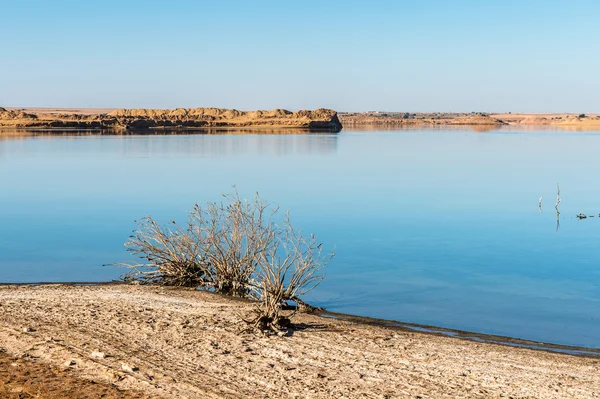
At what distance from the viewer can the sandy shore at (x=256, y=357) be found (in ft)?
18.3

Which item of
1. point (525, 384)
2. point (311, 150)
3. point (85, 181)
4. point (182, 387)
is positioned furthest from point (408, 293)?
point (311, 150)

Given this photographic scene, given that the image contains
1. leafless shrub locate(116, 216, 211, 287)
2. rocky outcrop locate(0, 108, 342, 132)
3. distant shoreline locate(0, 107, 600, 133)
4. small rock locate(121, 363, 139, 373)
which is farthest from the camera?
rocky outcrop locate(0, 108, 342, 132)

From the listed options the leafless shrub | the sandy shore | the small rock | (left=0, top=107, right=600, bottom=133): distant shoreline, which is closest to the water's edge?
the sandy shore

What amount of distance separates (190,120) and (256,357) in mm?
92791

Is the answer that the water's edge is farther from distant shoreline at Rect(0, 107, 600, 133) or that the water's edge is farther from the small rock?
distant shoreline at Rect(0, 107, 600, 133)

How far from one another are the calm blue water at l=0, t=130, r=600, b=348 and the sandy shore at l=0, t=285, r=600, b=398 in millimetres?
1836

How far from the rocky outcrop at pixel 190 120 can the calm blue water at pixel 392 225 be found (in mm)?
49523

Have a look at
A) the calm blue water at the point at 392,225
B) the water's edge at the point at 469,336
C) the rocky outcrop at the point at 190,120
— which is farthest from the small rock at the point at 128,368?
the rocky outcrop at the point at 190,120

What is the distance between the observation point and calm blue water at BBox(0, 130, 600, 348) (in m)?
9.80

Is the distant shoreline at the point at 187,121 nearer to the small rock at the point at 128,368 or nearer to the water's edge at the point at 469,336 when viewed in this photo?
the water's edge at the point at 469,336

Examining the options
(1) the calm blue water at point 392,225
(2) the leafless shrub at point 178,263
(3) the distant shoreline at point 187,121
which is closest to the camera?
(1) the calm blue water at point 392,225

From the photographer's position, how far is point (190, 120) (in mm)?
97250

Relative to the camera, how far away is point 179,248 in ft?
33.8

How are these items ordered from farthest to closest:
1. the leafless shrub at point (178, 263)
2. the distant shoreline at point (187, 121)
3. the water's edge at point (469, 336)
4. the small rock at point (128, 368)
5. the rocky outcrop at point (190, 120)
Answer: the rocky outcrop at point (190, 120)
the distant shoreline at point (187, 121)
the leafless shrub at point (178, 263)
the water's edge at point (469, 336)
the small rock at point (128, 368)
